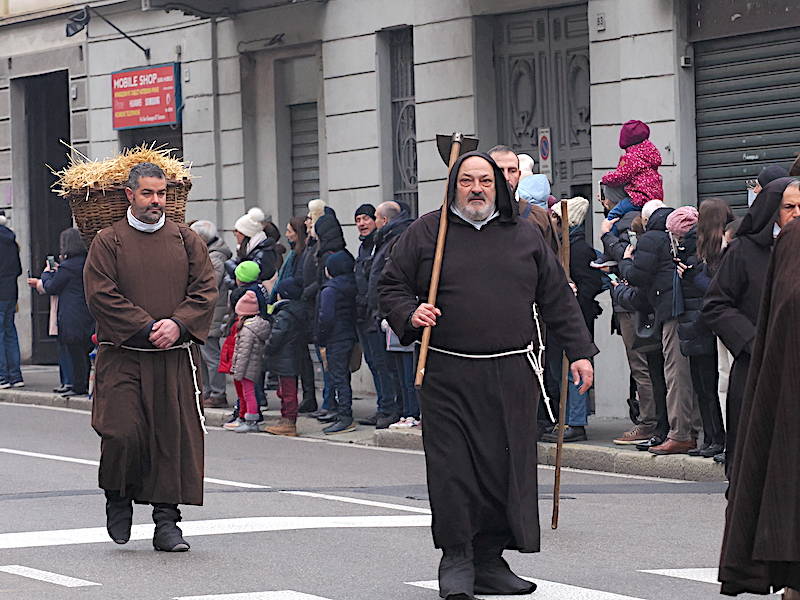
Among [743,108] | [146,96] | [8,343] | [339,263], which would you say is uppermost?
[146,96]

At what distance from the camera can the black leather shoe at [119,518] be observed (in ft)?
30.4

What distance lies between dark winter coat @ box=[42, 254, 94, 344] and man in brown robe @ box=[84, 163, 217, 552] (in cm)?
1000

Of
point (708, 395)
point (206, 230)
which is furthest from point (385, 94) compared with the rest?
point (708, 395)

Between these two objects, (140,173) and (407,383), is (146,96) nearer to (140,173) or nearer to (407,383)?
(407,383)

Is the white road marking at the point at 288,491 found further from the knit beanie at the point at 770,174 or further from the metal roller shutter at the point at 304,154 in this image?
the metal roller shutter at the point at 304,154

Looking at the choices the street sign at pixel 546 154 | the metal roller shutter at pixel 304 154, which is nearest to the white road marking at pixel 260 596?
the street sign at pixel 546 154

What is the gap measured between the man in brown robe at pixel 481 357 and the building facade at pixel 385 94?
7.90m

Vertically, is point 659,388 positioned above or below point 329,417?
above

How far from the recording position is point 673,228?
12578mm

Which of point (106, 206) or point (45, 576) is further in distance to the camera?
Result: point (106, 206)

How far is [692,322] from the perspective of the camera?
12.5 metres

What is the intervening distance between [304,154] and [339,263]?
5.95m

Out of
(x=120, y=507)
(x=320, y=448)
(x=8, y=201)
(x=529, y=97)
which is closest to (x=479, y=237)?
(x=120, y=507)

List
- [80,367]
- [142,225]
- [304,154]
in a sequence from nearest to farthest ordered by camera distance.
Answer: [142,225]
[80,367]
[304,154]
